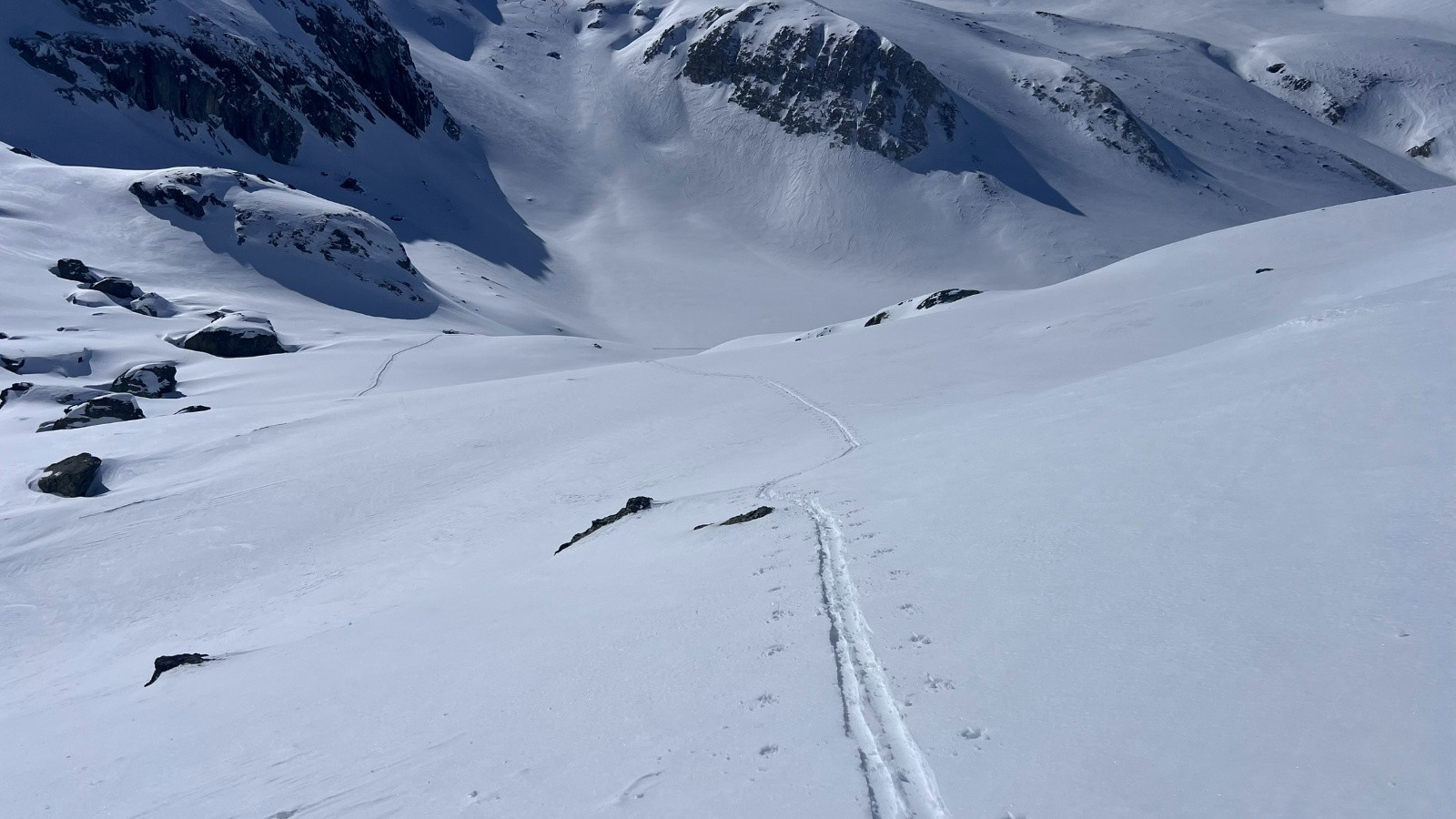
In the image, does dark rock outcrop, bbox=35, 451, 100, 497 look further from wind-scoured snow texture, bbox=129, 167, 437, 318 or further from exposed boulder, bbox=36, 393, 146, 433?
wind-scoured snow texture, bbox=129, 167, 437, 318

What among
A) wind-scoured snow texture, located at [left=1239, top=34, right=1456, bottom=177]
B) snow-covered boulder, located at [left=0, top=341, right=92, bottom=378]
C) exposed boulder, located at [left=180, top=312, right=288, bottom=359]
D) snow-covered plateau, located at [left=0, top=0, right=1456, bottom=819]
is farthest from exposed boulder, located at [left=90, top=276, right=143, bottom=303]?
wind-scoured snow texture, located at [left=1239, top=34, right=1456, bottom=177]

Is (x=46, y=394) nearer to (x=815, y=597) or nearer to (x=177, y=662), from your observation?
(x=177, y=662)

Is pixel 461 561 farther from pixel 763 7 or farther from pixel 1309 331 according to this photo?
pixel 763 7

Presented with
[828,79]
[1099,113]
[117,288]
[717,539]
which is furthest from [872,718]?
[1099,113]

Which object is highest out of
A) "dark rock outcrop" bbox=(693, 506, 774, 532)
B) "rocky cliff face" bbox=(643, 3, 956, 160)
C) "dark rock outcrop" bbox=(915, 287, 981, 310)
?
"rocky cliff face" bbox=(643, 3, 956, 160)

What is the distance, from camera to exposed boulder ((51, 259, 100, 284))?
122 ft

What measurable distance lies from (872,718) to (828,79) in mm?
91782

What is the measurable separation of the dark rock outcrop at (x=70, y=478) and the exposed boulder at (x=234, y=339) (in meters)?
16.6

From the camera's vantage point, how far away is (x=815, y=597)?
6430mm

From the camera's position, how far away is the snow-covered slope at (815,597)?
156 inches

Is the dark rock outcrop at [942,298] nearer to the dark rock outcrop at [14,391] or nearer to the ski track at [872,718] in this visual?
the ski track at [872,718]

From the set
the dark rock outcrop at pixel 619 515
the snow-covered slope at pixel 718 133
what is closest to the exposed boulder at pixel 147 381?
the dark rock outcrop at pixel 619 515

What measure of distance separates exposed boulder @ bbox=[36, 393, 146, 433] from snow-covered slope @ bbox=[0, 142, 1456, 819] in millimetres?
1830

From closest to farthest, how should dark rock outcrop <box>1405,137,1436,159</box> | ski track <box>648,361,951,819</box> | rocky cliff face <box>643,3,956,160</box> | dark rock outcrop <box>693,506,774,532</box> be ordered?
ski track <box>648,361,951,819</box> < dark rock outcrop <box>693,506,774,532</box> < rocky cliff face <box>643,3,956,160</box> < dark rock outcrop <box>1405,137,1436,159</box>
